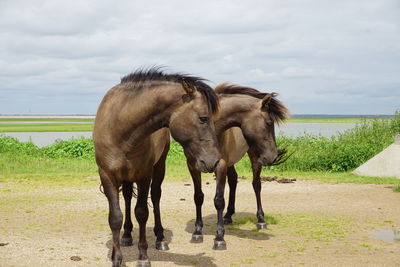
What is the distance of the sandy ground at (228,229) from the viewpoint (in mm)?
6445

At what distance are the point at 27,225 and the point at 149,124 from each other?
179 inches

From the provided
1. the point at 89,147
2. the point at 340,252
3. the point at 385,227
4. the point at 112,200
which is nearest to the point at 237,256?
the point at 340,252

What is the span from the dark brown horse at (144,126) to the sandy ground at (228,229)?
1162 millimetres

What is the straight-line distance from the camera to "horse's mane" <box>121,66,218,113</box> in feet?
16.7

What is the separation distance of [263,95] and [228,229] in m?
2.79

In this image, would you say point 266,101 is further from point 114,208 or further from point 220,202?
point 114,208

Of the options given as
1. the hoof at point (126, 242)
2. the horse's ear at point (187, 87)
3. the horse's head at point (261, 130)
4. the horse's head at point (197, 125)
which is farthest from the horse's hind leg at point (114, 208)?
the horse's head at point (261, 130)

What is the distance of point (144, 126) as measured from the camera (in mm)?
5363

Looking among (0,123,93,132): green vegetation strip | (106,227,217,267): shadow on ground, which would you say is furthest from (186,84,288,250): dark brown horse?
(0,123,93,132): green vegetation strip

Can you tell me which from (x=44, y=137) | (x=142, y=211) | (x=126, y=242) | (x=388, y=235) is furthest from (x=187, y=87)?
(x=44, y=137)

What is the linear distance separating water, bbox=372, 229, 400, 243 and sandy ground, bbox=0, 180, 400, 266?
0.14 m

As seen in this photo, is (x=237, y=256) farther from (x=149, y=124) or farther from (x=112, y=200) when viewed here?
(x=149, y=124)

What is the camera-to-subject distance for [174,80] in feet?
17.6

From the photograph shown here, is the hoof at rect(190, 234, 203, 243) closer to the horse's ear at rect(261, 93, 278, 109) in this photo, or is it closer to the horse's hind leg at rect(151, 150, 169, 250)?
the horse's hind leg at rect(151, 150, 169, 250)
